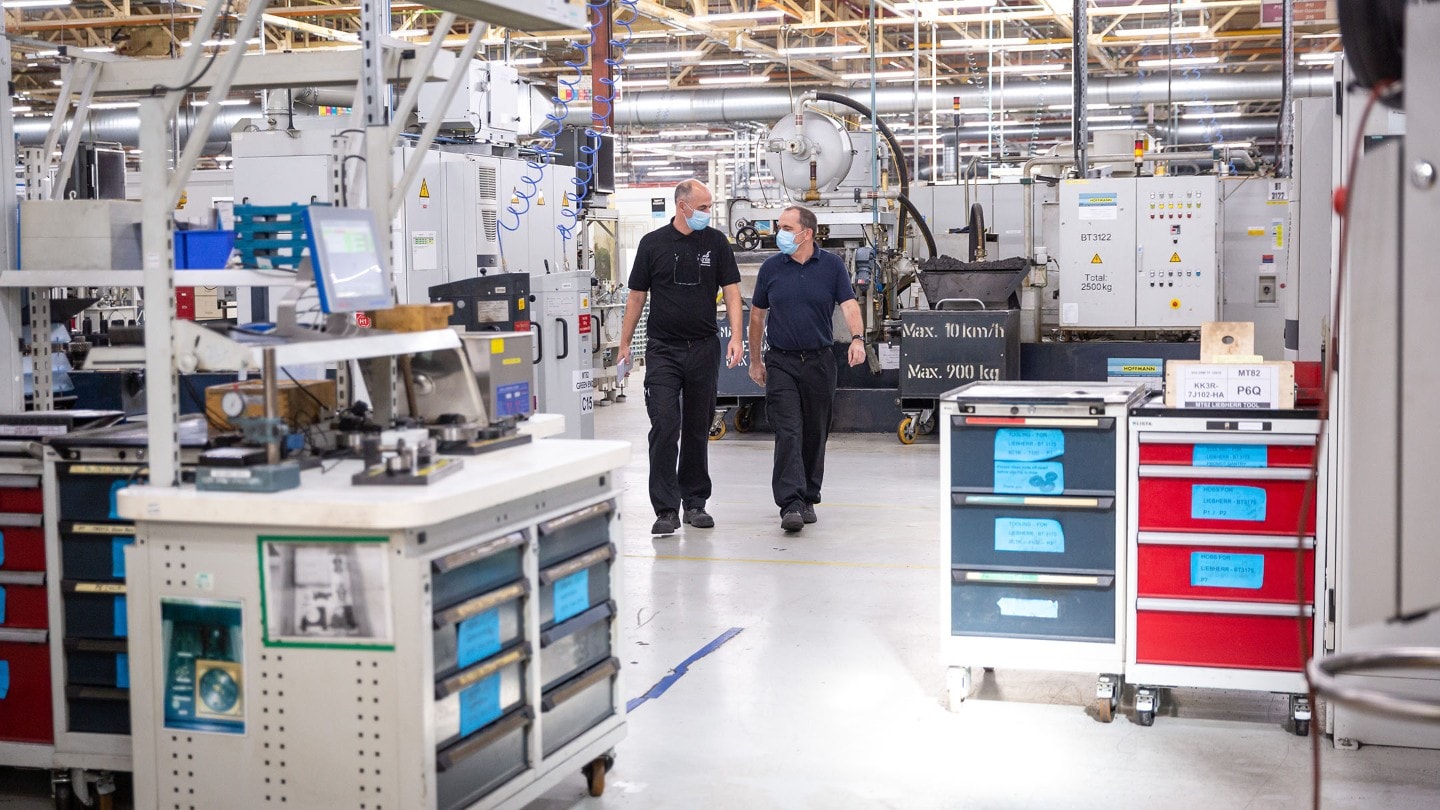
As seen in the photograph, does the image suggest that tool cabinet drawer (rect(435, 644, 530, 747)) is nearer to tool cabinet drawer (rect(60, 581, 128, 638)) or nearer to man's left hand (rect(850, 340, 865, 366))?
tool cabinet drawer (rect(60, 581, 128, 638))

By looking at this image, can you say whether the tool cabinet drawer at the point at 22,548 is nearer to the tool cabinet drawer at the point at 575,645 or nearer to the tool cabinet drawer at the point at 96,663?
the tool cabinet drawer at the point at 96,663

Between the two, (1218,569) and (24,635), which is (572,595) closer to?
(24,635)

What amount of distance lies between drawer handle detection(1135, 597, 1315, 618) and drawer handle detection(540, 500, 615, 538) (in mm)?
1606

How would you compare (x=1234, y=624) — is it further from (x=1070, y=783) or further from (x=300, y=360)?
(x=300, y=360)

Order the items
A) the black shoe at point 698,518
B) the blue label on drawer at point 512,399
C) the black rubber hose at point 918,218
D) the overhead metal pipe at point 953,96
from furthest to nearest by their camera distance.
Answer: the overhead metal pipe at point 953,96 < the black rubber hose at point 918,218 < the black shoe at point 698,518 < the blue label on drawer at point 512,399

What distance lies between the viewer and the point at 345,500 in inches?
111

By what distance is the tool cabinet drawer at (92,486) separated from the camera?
3461 millimetres

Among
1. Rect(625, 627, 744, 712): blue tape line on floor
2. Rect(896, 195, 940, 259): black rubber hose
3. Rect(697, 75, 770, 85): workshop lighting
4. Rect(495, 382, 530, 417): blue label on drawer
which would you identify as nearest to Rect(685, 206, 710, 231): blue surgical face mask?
Rect(625, 627, 744, 712): blue tape line on floor

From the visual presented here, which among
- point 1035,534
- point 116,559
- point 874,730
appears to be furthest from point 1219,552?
point 116,559

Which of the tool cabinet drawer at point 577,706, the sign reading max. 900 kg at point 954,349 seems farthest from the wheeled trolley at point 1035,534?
the sign reading max. 900 kg at point 954,349

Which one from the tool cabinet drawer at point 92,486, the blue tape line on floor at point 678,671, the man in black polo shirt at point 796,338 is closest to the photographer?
the tool cabinet drawer at point 92,486

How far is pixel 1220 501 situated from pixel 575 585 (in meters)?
1.88

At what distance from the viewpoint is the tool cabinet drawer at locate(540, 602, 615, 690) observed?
3.37 m

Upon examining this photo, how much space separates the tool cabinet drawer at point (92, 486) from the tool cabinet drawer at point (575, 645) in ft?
3.52
